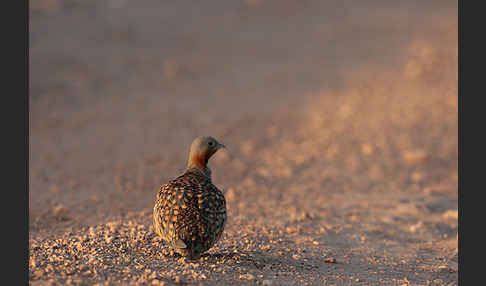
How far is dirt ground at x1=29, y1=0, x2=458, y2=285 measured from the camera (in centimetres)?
590

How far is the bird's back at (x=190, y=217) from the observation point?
16.3 ft

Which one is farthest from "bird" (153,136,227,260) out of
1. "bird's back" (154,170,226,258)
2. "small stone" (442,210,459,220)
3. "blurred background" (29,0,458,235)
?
"small stone" (442,210,459,220)

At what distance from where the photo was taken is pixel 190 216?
4.98m

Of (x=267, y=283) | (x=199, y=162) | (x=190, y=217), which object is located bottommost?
(x=267, y=283)

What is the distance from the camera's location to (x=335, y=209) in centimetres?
854

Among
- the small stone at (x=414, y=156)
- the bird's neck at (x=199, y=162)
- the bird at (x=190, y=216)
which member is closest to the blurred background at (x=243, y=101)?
the small stone at (x=414, y=156)

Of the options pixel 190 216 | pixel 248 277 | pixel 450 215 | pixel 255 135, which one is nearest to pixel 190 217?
pixel 190 216

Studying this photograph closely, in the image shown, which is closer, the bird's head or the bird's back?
the bird's back

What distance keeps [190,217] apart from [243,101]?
8719 millimetres

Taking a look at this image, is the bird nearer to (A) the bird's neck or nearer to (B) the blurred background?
(A) the bird's neck

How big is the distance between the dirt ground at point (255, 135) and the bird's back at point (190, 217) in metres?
0.22

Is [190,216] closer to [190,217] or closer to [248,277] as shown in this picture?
[190,217]

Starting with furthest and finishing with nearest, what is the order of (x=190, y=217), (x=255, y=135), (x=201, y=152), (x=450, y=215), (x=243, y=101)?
(x=243, y=101), (x=255, y=135), (x=450, y=215), (x=201, y=152), (x=190, y=217)

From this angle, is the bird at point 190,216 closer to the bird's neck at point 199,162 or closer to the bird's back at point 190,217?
the bird's back at point 190,217
